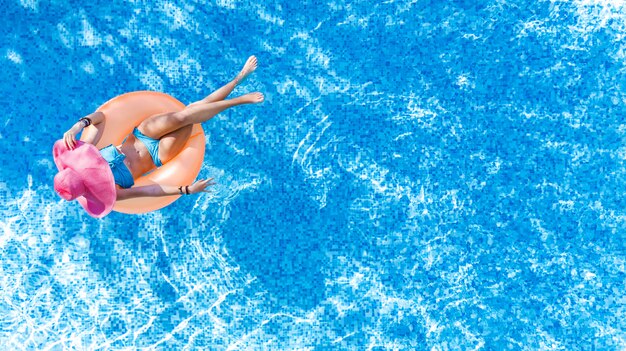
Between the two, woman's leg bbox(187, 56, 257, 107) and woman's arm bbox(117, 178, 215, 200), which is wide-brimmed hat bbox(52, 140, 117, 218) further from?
woman's leg bbox(187, 56, 257, 107)

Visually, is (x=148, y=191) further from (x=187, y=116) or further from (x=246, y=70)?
(x=246, y=70)

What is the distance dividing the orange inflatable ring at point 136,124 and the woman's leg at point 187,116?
14 cm

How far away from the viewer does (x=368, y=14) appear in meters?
4.23

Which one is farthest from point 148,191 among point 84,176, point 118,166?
point 84,176

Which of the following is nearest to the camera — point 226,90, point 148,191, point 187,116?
point 148,191

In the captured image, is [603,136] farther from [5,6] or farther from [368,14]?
[5,6]

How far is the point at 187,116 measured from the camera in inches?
140

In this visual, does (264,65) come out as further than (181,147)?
Yes

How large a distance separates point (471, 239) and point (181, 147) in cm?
247

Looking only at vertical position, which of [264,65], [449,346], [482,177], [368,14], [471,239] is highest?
[368,14]

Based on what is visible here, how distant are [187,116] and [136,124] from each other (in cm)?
47

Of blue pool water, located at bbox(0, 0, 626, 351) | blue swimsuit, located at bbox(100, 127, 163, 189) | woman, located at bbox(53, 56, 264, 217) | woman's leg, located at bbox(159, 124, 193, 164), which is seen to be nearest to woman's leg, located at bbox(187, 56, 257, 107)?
woman, located at bbox(53, 56, 264, 217)

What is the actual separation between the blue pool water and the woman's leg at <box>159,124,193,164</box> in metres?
0.51

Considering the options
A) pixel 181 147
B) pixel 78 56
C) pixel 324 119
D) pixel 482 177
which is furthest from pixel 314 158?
pixel 78 56
